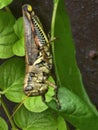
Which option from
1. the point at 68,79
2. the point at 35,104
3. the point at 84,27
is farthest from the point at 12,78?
the point at 68,79

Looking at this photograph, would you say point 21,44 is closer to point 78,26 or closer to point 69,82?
point 78,26

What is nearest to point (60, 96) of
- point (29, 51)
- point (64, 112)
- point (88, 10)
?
point (64, 112)

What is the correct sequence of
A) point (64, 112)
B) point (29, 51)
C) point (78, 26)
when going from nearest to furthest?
point (64, 112)
point (29, 51)
point (78, 26)

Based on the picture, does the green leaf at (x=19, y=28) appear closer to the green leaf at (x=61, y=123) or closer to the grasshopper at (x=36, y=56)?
the grasshopper at (x=36, y=56)

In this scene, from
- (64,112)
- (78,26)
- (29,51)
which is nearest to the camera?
(64,112)

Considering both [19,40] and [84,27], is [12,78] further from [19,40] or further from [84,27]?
[84,27]

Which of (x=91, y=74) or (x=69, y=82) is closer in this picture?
(x=69, y=82)

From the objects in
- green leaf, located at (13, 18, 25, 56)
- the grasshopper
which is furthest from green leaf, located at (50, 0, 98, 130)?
green leaf, located at (13, 18, 25, 56)
